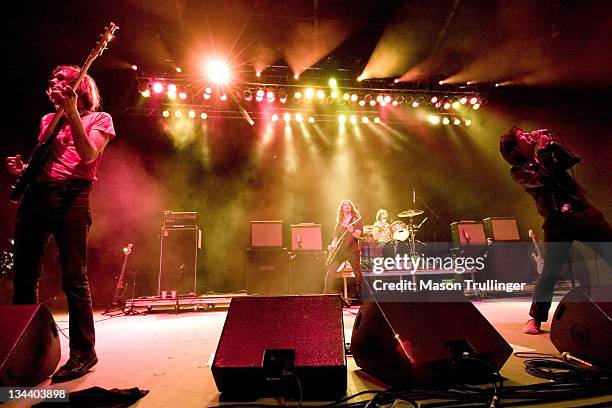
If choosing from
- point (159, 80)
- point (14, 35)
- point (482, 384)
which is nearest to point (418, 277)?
point (482, 384)

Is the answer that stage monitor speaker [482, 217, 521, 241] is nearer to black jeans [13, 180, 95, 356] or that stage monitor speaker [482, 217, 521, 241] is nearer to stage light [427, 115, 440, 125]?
stage light [427, 115, 440, 125]

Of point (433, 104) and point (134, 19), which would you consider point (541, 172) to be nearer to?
point (433, 104)

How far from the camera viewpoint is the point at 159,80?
620 cm

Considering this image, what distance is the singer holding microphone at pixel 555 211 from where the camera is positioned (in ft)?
8.67

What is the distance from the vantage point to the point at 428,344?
150 cm

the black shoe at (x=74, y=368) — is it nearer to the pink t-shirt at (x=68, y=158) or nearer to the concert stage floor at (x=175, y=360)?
the concert stage floor at (x=175, y=360)

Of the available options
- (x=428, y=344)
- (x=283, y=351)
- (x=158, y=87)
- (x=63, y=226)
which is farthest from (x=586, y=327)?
(x=158, y=87)

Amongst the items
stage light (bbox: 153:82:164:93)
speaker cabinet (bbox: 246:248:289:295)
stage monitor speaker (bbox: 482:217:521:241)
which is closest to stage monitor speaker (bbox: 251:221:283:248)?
speaker cabinet (bbox: 246:248:289:295)

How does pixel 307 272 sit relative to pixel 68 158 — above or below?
below

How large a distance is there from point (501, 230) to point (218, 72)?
21.0 feet

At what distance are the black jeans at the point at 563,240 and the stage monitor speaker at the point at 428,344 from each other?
1594 mm

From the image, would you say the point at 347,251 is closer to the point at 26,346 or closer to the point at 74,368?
the point at 74,368

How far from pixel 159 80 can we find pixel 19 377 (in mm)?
5714

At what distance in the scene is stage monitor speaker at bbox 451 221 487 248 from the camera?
21.9 feet
